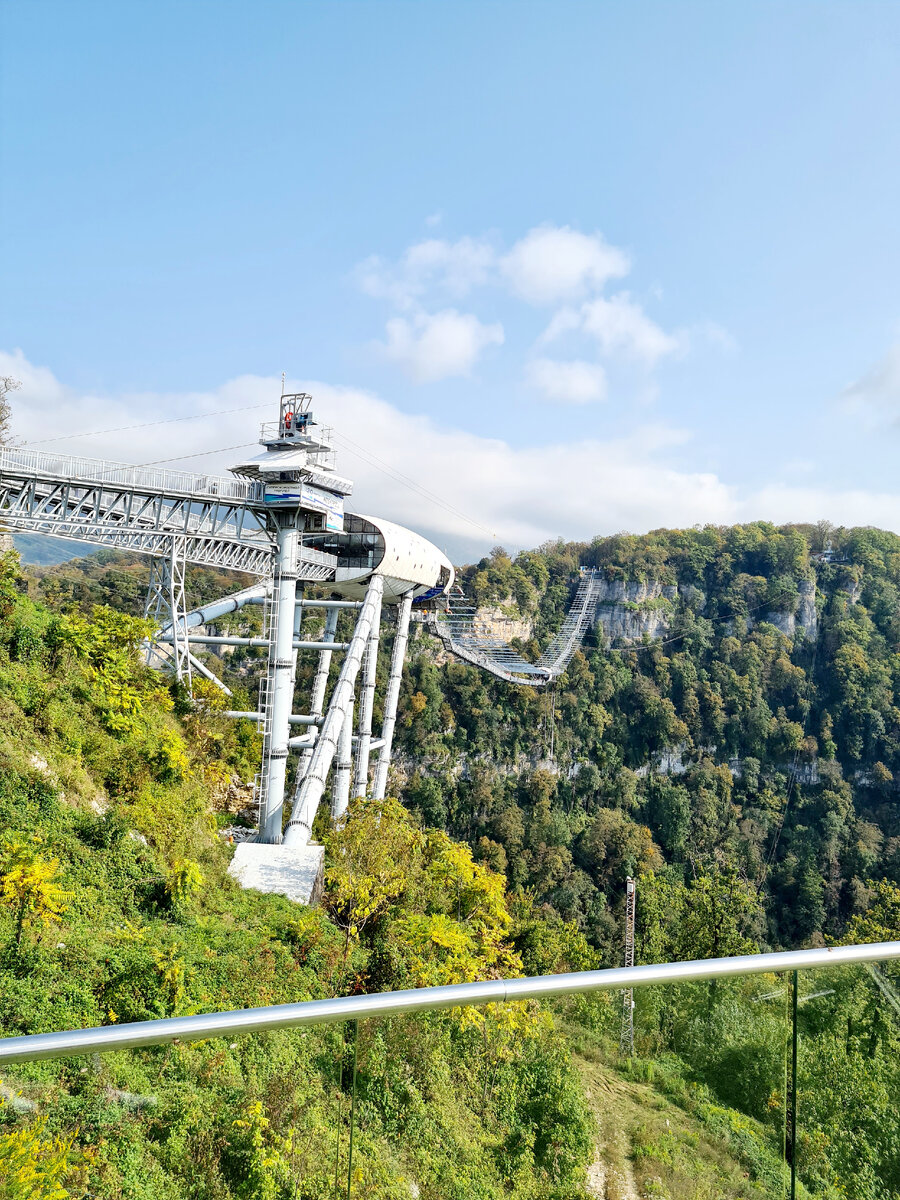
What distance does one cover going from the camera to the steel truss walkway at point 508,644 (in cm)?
3722

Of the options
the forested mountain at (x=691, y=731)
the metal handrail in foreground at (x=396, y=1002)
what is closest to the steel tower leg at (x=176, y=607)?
the metal handrail in foreground at (x=396, y=1002)

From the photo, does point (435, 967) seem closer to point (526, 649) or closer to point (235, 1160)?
point (235, 1160)

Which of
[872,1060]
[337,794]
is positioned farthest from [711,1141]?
[337,794]

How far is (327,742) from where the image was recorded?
41.1 feet

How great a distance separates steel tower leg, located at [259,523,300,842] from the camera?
456 inches

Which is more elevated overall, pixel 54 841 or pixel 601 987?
pixel 601 987

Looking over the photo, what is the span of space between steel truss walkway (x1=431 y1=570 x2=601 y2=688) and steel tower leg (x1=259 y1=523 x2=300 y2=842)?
1791cm

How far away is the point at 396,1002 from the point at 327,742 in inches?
440

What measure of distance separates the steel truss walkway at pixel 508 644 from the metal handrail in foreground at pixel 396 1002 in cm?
2799

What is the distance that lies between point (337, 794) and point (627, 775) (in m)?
33.9

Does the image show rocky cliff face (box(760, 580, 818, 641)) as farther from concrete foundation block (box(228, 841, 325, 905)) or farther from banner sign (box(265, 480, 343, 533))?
concrete foundation block (box(228, 841, 325, 905))

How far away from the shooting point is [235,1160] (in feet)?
6.25

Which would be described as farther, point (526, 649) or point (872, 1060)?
point (526, 649)

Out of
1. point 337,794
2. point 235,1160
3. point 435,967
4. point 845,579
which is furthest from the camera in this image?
point 845,579
